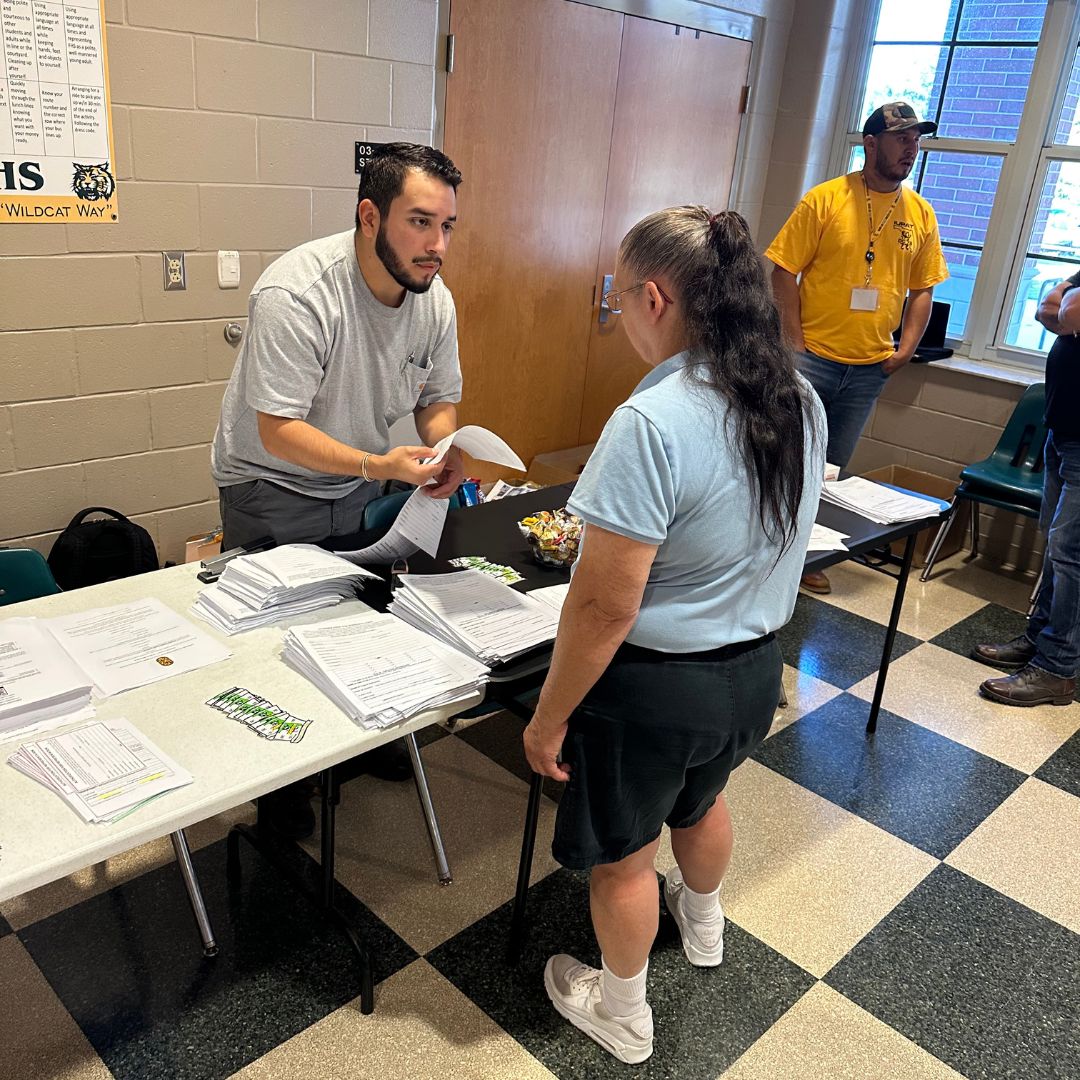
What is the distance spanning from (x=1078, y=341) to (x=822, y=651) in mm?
1323

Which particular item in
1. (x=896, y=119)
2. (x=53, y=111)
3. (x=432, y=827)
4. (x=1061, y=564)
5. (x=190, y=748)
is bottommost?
(x=432, y=827)

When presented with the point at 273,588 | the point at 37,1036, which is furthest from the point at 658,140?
the point at 37,1036

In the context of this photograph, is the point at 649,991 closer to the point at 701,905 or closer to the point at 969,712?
the point at 701,905

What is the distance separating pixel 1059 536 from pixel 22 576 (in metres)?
3.07

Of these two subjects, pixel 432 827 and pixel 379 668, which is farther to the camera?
pixel 432 827

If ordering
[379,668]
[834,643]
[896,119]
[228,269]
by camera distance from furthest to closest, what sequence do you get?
[834,643]
[896,119]
[228,269]
[379,668]

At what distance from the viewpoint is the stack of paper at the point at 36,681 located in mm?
1443

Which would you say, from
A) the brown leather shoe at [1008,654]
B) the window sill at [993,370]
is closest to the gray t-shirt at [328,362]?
the brown leather shoe at [1008,654]

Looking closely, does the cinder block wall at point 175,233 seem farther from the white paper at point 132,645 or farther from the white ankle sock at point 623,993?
the white ankle sock at point 623,993

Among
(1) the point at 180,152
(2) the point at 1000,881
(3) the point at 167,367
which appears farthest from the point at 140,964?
(1) the point at 180,152

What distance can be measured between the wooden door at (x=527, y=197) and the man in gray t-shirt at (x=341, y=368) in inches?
62.4

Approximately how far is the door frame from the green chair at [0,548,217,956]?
2.16 m

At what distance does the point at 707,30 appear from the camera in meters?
4.26

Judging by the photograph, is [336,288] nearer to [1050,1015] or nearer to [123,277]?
[123,277]
